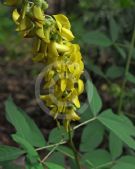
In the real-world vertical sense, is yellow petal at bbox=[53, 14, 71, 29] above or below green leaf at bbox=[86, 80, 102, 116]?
above

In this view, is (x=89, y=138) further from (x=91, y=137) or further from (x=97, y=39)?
(x=97, y=39)

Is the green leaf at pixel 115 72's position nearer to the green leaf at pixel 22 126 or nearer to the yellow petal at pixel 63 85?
the green leaf at pixel 22 126

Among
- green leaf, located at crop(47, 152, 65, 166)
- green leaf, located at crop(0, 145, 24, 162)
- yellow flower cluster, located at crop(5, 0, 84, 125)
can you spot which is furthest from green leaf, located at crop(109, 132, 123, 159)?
yellow flower cluster, located at crop(5, 0, 84, 125)

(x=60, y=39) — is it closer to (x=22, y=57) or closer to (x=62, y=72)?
(x=62, y=72)

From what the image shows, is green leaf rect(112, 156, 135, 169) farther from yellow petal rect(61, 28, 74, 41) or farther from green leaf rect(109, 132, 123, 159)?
yellow petal rect(61, 28, 74, 41)

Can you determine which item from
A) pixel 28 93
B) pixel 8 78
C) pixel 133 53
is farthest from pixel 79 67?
pixel 8 78

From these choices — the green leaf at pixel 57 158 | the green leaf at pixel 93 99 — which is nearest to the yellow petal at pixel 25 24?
the green leaf at pixel 93 99
